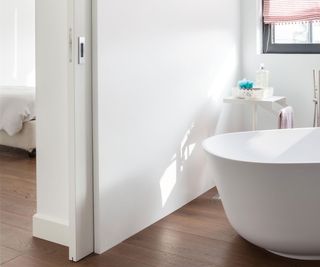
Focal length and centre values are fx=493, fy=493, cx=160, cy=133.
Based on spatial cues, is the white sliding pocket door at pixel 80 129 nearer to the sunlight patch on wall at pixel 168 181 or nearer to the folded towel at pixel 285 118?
the sunlight patch on wall at pixel 168 181

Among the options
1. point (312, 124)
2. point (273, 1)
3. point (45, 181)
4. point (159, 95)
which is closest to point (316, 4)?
point (273, 1)

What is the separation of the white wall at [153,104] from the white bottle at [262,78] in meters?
0.28

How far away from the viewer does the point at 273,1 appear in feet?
14.1

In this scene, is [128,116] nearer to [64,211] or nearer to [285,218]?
[64,211]

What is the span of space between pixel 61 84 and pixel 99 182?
581 millimetres

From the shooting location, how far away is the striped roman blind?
13.5 ft

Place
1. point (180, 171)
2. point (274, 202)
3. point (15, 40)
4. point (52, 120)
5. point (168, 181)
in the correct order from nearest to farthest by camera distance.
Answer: point (274, 202)
point (52, 120)
point (168, 181)
point (180, 171)
point (15, 40)

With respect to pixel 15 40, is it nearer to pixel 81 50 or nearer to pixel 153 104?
pixel 153 104

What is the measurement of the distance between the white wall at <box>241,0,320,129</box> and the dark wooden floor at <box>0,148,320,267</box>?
1.25m

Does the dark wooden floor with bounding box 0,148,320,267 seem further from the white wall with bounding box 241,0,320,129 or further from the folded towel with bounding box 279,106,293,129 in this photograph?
the white wall with bounding box 241,0,320,129

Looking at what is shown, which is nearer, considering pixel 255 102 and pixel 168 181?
pixel 168 181

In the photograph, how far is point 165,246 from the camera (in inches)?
111

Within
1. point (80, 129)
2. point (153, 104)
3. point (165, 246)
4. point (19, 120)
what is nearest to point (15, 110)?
point (19, 120)

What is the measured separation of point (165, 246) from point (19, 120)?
8.83ft
